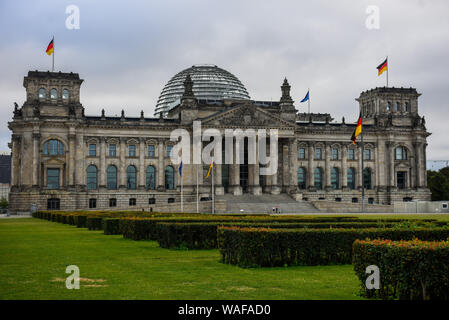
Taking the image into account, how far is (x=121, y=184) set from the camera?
95062 millimetres

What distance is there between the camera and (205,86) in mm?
112875

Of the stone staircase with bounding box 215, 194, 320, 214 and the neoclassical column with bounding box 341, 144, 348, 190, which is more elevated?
the neoclassical column with bounding box 341, 144, 348, 190

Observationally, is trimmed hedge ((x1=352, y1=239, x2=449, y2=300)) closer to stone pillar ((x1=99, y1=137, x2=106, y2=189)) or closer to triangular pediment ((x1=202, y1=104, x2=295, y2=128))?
triangular pediment ((x1=202, y1=104, x2=295, y2=128))

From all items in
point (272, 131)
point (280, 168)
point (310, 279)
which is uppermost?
point (272, 131)

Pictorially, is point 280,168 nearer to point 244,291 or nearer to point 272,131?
point 272,131

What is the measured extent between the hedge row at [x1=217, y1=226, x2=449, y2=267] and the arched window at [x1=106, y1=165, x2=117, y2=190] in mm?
74357

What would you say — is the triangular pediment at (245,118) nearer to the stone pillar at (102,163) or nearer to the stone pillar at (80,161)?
the stone pillar at (102,163)

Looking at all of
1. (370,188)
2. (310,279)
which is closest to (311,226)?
(310,279)

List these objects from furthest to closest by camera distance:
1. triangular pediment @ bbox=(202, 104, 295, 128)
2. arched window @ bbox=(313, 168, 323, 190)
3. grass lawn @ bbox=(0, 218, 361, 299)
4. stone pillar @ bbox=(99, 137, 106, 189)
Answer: arched window @ bbox=(313, 168, 323, 190), stone pillar @ bbox=(99, 137, 106, 189), triangular pediment @ bbox=(202, 104, 295, 128), grass lawn @ bbox=(0, 218, 361, 299)

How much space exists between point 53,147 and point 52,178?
495 centimetres

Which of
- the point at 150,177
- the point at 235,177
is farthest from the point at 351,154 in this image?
the point at 150,177

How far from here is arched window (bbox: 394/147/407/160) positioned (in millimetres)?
107394

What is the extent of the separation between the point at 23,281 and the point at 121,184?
77.9 meters

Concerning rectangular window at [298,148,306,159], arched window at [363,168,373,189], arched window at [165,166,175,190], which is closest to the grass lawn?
arched window at [165,166,175,190]
